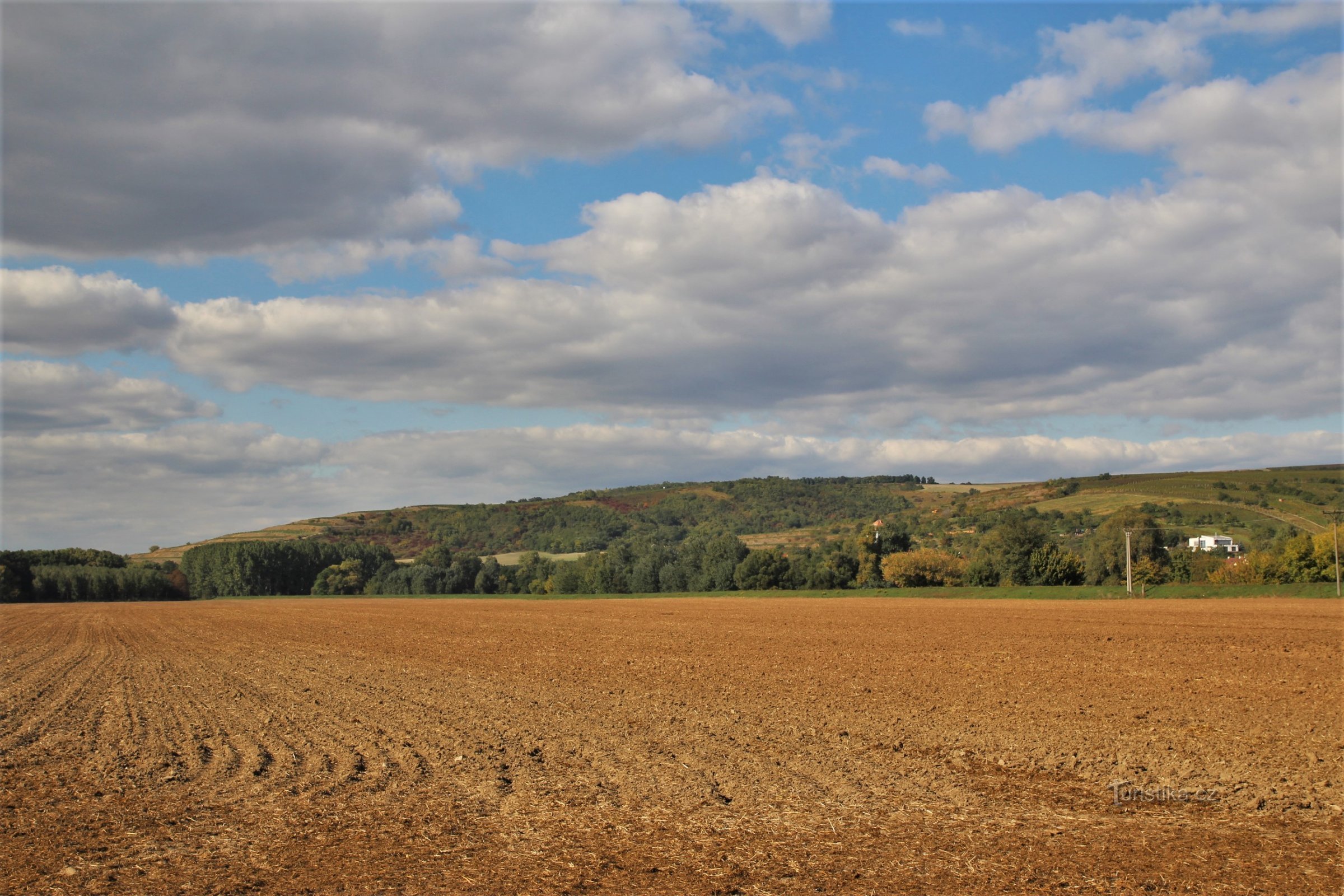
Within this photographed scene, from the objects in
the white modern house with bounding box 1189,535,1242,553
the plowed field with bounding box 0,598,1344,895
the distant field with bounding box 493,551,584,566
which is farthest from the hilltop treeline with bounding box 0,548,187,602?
the white modern house with bounding box 1189,535,1242,553

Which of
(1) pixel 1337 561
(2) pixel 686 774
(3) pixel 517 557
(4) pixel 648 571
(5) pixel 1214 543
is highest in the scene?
(2) pixel 686 774

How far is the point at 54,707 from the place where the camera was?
1916cm

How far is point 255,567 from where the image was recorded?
143 m

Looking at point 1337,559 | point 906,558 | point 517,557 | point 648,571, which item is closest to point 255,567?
point 517,557

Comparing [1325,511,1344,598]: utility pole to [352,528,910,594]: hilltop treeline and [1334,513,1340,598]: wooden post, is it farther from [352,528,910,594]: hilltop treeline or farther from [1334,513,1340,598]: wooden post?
[352,528,910,594]: hilltop treeline

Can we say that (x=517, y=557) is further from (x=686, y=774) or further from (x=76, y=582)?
(x=686, y=774)

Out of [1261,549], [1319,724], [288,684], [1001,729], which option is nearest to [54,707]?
[288,684]

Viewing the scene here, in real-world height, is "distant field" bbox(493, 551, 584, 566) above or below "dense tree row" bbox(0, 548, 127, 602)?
below

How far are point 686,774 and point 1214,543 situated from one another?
107 m

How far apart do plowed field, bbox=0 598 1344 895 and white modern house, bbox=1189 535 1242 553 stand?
2990 inches

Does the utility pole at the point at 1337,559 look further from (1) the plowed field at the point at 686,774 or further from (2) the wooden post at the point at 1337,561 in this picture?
(1) the plowed field at the point at 686,774

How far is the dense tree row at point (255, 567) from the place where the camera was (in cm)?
14225

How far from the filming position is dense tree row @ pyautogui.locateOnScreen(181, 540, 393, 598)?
467 feet

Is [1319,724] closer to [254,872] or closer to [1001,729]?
[1001,729]
